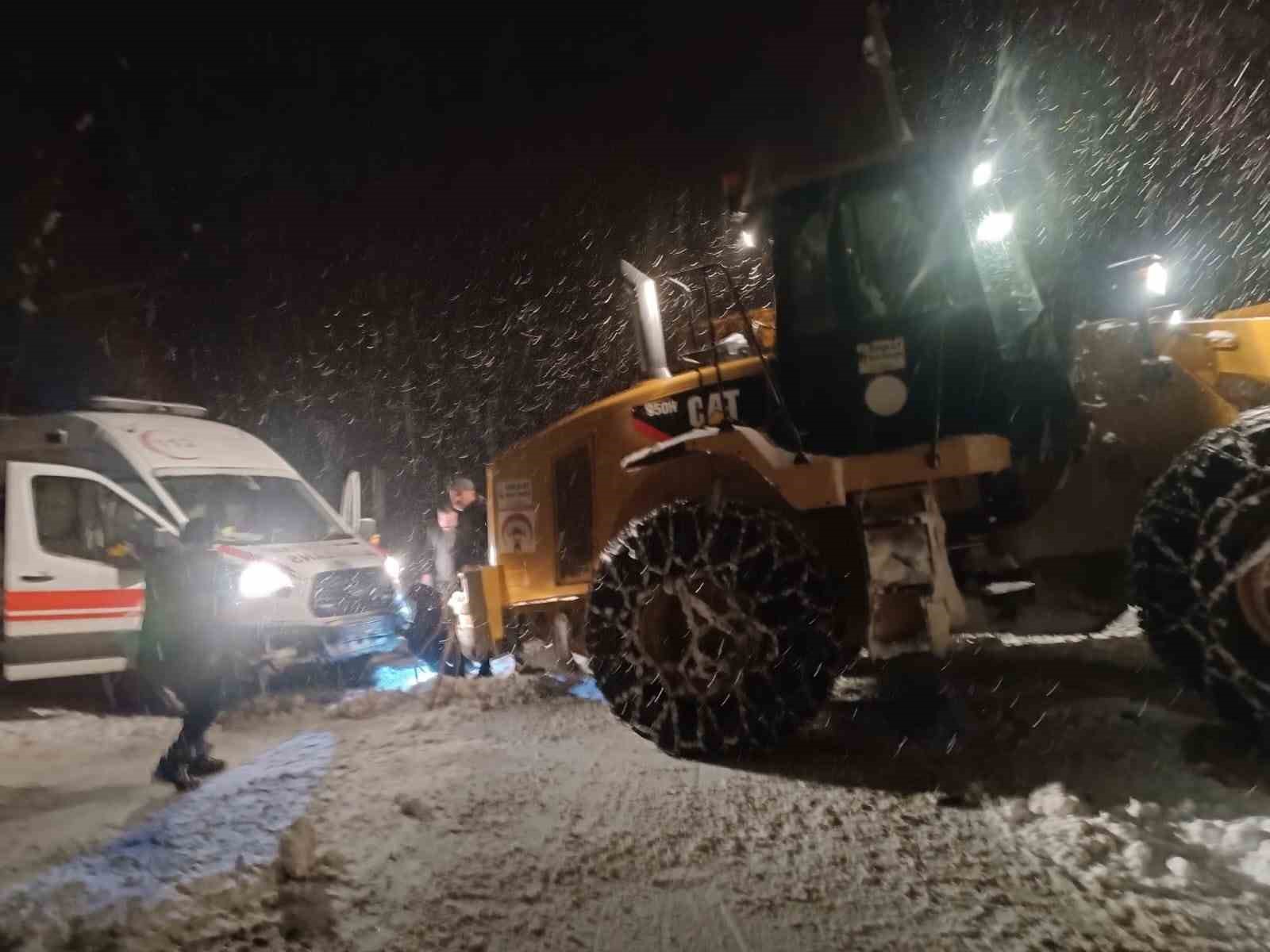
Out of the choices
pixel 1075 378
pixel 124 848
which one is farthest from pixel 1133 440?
pixel 124 848

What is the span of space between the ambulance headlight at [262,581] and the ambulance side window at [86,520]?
1.03 m

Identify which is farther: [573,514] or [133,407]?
[133,407]

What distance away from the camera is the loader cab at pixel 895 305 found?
13.7ft

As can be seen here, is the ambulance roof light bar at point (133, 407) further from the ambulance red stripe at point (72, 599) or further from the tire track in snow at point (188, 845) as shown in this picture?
the tire track in snow at point (188, 845)

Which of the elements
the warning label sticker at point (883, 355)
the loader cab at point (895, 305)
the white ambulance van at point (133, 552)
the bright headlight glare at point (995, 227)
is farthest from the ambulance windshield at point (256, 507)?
the bright headlight glare at point (995, 227)

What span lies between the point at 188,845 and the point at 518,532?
272 centimetres

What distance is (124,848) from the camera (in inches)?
146

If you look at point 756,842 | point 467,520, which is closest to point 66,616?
point 467,520

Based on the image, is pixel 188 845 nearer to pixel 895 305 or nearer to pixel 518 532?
pixel 518 532

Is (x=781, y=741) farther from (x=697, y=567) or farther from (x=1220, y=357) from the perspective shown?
(x=1220, y=357)

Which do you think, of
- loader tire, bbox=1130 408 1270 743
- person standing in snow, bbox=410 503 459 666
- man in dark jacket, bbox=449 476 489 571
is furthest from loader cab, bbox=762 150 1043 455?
person standing in snow, bbox=410 503 459 666

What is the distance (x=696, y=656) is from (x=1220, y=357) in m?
3.28

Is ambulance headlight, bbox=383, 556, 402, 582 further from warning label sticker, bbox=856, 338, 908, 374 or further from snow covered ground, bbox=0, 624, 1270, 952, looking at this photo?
warning label sticker, bbox=856, 338, 908, 374

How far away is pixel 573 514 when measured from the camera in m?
5.59
